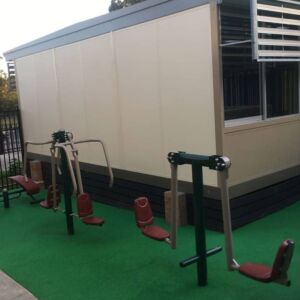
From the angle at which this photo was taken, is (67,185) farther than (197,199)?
Yes

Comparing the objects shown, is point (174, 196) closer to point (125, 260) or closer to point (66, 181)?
point (125, 260)

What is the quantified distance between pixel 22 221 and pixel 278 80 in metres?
3.80

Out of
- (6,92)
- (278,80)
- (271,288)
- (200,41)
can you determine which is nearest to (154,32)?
(200,41)

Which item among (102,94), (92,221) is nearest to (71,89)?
(102,94)

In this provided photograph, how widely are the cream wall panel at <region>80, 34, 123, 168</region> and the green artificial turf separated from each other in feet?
3.53

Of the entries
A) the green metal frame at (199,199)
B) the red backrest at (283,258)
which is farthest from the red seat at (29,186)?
the red backrest at (283,258)

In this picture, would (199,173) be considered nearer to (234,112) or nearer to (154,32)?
(234,112)

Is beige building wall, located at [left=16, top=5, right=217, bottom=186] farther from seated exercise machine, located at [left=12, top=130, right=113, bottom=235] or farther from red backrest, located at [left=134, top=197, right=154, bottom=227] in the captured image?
red backrest, located at [left=134, top=197, right=154, bottom=227]

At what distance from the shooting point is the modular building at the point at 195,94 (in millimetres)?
4422

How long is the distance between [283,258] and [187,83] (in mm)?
2440

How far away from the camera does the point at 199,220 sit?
3.25 meters

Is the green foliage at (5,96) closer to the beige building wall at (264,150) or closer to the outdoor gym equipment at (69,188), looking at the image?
the outdoor gym equipment at (69,188)

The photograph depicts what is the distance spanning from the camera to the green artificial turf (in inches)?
131

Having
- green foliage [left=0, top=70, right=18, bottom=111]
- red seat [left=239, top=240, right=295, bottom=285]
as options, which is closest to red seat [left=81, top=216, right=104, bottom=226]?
red seat [left=239, top=240, right=295, bottom=285]
